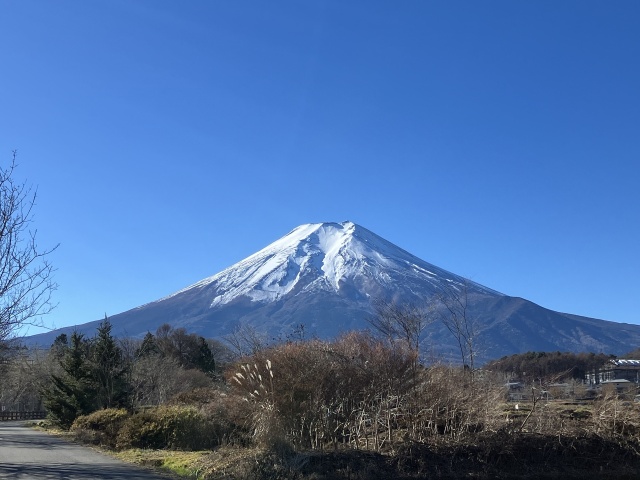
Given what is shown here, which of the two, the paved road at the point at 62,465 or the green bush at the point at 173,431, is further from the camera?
the green bush at the point at 173,431

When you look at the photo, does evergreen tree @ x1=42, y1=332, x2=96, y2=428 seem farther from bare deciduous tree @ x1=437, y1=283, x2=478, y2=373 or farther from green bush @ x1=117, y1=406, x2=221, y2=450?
bare deciduous tree @ x1=437, y1=283, x2=478, y2=373

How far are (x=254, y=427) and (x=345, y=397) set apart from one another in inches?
102

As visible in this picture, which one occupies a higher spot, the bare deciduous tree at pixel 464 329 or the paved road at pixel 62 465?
the bare deciduous tree at pixel 464 329

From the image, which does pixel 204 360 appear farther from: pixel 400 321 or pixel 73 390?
pixel 400 321

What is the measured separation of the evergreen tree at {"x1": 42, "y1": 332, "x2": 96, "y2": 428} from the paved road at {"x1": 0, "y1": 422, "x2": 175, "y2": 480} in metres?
14.1

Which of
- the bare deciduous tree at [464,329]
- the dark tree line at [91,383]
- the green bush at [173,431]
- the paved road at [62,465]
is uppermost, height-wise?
the bare deciduous tree at [464,329]

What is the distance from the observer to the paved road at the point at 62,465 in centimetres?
1662

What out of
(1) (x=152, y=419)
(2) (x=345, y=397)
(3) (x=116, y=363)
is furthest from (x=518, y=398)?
(3) (x=116, y=363)

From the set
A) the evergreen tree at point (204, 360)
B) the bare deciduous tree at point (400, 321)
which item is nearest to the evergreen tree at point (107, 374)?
the bare deciduous tree at point (400, 321)

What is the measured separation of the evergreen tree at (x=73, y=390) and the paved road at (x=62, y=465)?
555 inches

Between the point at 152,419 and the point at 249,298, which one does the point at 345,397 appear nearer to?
the point at 152,419

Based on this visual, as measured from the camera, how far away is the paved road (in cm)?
1662

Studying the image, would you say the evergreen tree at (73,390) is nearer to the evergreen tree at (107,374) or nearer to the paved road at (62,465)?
the evergreen tree at (107,374)


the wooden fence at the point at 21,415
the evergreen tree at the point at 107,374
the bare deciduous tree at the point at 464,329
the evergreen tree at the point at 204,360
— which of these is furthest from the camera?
the evergreen tree at the point at 204,360
